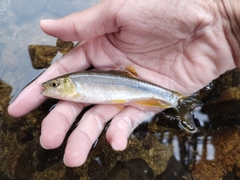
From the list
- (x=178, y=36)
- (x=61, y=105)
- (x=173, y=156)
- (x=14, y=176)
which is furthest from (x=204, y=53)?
(x=14, y=176)

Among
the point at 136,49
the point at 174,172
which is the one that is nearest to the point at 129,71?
the point at 136,49

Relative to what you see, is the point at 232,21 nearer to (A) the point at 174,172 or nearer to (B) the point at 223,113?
(B) the point at 223,113

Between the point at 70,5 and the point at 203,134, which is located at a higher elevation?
the point at 70,5

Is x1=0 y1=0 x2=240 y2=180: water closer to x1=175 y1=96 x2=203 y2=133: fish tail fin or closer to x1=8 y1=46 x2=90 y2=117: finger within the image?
x1=175 y1=96 x2=203 y2=133: fish tail fin

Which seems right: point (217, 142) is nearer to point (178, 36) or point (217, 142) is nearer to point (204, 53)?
point (204, 53)

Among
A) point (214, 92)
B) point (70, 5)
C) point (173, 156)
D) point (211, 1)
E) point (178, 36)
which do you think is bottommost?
point (173, 156)

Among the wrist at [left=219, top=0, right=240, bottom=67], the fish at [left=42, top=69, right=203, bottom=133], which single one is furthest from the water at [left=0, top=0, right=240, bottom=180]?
the wrist at [left=219, top=0, right=240, bottom=67]

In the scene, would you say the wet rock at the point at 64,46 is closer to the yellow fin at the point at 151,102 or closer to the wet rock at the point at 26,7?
the wet rock at the point at 26,7
